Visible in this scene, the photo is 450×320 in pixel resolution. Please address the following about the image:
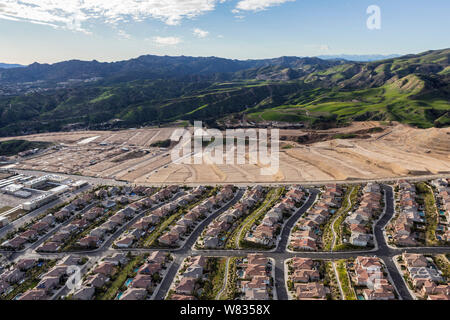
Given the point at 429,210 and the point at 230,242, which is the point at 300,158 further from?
the point at 230,242

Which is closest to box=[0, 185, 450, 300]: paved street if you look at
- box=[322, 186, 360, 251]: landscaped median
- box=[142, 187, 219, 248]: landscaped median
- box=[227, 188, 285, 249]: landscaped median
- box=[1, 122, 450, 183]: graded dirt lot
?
box=[227, 188, 285, 249]: landscaped median

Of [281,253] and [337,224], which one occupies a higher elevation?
[337,224]

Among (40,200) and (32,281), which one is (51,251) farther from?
(40,200)

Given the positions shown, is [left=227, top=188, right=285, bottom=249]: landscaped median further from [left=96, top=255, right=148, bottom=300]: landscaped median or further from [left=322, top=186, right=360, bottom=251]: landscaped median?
[left=96, top=255, right=148, bottom=300]: landscaped median

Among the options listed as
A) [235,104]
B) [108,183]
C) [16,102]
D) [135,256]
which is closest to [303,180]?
[135,256]

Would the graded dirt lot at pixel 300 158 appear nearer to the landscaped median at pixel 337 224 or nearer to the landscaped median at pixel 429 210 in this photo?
the landscaped median at pixel 429 210

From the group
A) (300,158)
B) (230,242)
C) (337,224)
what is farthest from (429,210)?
(300,158)

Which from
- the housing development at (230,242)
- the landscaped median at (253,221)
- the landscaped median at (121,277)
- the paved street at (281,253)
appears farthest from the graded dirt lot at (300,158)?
the landscaped median at (121,277)
